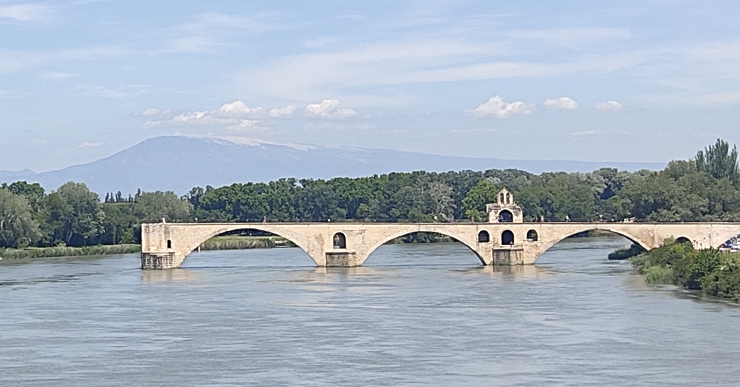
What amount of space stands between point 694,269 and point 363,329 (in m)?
14.2

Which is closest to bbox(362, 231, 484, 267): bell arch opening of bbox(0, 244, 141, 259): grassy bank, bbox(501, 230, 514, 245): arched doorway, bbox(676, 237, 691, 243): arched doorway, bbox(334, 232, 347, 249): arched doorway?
bbox(334, 232, 347, 249): arched doorway

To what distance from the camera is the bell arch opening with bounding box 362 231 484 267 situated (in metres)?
56.8

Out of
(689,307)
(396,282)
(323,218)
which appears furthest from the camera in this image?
(323,218)

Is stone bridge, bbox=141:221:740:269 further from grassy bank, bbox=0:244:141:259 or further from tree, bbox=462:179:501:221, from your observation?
tree, bbox=462:179:501:221

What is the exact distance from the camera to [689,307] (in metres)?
36.2

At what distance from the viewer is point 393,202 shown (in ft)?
289

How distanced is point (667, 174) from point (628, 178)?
37728 mm

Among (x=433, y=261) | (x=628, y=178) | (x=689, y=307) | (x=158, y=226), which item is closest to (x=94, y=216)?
(x=158, y=226)

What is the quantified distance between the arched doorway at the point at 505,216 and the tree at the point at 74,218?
2209 centimetres

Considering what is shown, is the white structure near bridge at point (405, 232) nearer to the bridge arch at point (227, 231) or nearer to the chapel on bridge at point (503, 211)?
the bridge arch at point (227, 231)

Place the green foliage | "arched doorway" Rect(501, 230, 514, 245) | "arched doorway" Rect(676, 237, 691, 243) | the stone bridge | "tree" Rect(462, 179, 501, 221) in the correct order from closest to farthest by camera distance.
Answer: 1. the stone bridge
2. "arched doorway" Rect(676, 237, 691, 243)
3. "arched doorway" Rect(501, 230, 514, 245)
4. the green foliage
5. "tree" Rect(462, 179, 501, 221)

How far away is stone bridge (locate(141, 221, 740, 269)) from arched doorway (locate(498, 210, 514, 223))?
395cm

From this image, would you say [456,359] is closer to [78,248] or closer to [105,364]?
[105,364]

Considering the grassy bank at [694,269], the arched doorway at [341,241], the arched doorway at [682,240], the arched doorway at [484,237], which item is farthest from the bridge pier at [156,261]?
the arched doorway at [682,240]
